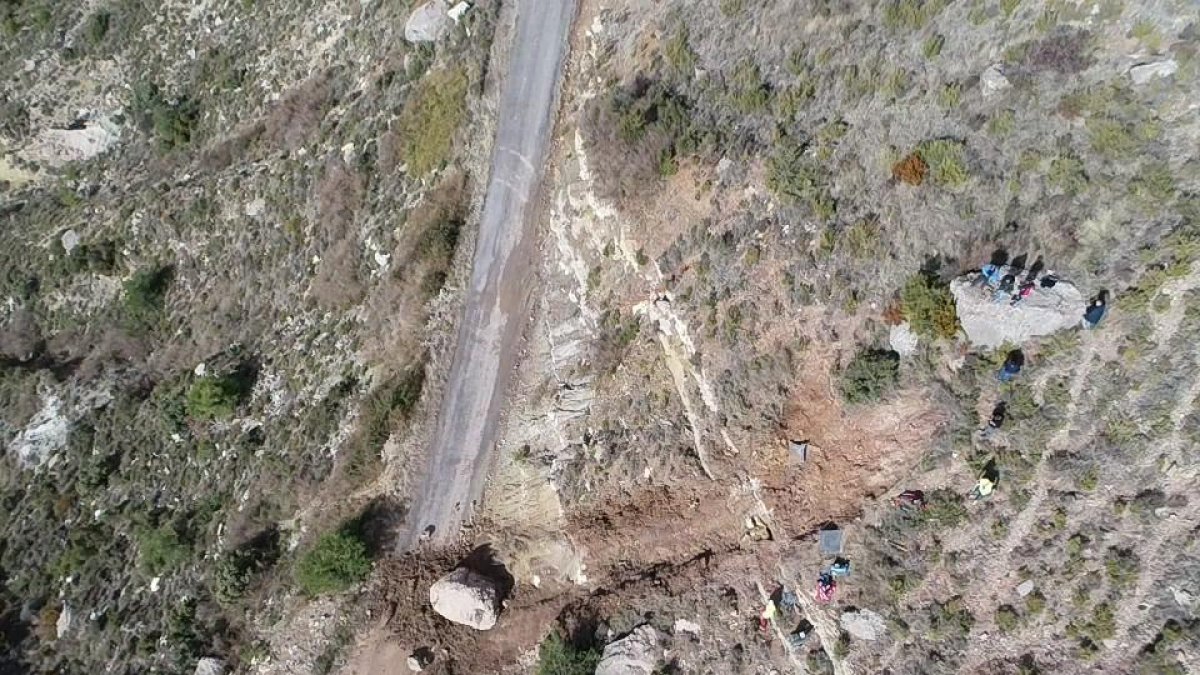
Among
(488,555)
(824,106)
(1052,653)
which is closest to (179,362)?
(488,555)

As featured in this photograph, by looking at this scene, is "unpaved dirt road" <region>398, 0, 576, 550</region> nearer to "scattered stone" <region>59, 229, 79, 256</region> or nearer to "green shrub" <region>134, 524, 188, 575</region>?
"green shrub" <region>134, 524, 188, 575</region>

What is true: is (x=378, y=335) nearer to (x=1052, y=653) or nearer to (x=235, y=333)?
(x=235, y=333)

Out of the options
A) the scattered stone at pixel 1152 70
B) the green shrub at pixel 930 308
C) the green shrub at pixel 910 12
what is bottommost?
the green shrub at pixel 930 308

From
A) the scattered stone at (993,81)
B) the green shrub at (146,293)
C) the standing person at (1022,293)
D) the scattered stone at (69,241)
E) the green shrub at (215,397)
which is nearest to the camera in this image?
the standing person at (1022,293)

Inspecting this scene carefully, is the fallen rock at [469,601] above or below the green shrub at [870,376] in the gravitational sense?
below

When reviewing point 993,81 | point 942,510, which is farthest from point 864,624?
point 993,81

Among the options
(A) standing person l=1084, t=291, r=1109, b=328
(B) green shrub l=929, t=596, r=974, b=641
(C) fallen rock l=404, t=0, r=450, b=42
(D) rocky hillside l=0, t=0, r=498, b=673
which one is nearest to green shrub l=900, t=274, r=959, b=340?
(A) standing person l=1084, t=291, r=1109, b=328

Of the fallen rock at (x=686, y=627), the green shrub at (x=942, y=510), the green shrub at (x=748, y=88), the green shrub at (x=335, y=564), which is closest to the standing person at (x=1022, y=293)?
the green shrub at (x=942, y=510)

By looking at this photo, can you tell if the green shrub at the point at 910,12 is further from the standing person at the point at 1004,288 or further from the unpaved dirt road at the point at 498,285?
the unpaved dirt road at the point at 498,285
